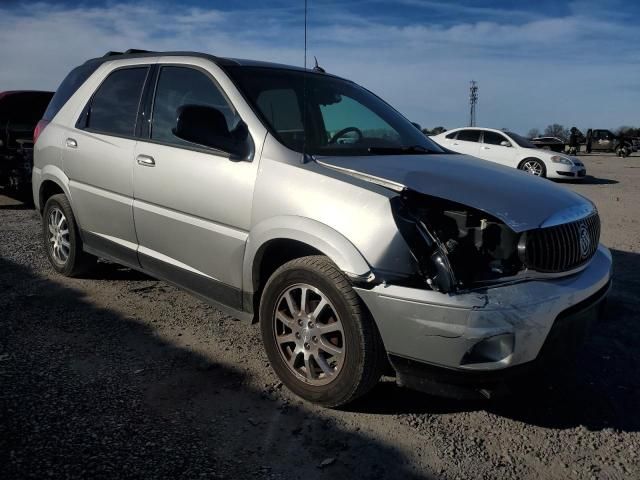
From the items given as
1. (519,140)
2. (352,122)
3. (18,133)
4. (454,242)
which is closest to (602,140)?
(519,140)

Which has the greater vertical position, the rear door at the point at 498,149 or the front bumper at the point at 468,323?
the rear door at the point at 498,149

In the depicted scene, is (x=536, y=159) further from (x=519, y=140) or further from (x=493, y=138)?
(x=493, y=138)

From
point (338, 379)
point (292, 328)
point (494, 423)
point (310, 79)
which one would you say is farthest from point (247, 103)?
point (494, 423)

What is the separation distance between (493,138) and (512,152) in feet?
2.38

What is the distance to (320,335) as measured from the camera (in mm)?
2861

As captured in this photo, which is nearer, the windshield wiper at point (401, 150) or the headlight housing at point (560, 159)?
the windshield wiper at point (401, 150)

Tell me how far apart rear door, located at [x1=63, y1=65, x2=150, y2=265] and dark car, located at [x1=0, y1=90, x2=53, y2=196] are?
445 cm

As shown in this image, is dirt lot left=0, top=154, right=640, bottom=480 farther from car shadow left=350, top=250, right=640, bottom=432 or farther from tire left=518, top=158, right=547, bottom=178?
tire left=518, top=158, right=547, bottom=178

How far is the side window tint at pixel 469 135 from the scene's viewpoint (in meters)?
15.9

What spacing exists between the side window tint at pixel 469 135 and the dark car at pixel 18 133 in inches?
436

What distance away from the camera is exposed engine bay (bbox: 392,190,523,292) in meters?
2.50

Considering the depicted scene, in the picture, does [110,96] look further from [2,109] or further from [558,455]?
[2,109]

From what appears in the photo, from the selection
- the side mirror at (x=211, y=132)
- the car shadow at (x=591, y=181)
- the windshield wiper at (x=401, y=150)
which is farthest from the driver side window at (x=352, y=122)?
the car shadow at (x=591, y=181)

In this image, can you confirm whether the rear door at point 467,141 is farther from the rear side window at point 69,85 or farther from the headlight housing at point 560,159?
the rear side window at point 69,85
